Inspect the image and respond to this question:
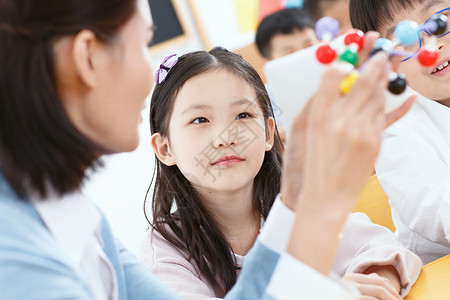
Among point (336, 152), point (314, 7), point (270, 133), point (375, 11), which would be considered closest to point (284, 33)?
point (314, 7)

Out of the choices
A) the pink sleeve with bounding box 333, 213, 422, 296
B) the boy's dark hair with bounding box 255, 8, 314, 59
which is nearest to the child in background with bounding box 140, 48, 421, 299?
the pink sleeve with bounding box 333, 213, 422, 296

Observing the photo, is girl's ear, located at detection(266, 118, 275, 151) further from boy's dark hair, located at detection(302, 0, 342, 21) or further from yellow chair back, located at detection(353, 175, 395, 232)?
boy's dark hair, located at detection(302, 0, 342, 21)

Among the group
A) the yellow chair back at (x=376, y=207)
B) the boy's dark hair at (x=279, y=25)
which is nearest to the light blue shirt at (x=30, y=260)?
the yellow chair back at (x=376, y=207)

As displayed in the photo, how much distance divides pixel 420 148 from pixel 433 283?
1.25 feet

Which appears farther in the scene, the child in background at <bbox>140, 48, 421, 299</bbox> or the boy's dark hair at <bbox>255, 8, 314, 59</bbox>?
the boy's dark hair at <bbox>255, 8, 314, 59</bbox>

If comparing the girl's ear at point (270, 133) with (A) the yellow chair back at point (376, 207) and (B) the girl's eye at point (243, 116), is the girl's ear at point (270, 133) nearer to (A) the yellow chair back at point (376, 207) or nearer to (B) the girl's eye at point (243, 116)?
(B) the girl's eye at point (243, 116)

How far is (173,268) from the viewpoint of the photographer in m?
0.89

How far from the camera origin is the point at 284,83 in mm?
528

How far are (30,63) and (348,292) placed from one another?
0.37 m

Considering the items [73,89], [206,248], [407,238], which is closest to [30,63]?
[73,89]

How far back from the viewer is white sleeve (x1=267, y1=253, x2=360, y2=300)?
0.46 meters

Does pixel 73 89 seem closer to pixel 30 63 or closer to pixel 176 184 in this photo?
pixel 30 63

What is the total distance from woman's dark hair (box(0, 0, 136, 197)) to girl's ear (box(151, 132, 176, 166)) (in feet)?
1.88

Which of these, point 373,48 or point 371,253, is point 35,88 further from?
point 371,253
